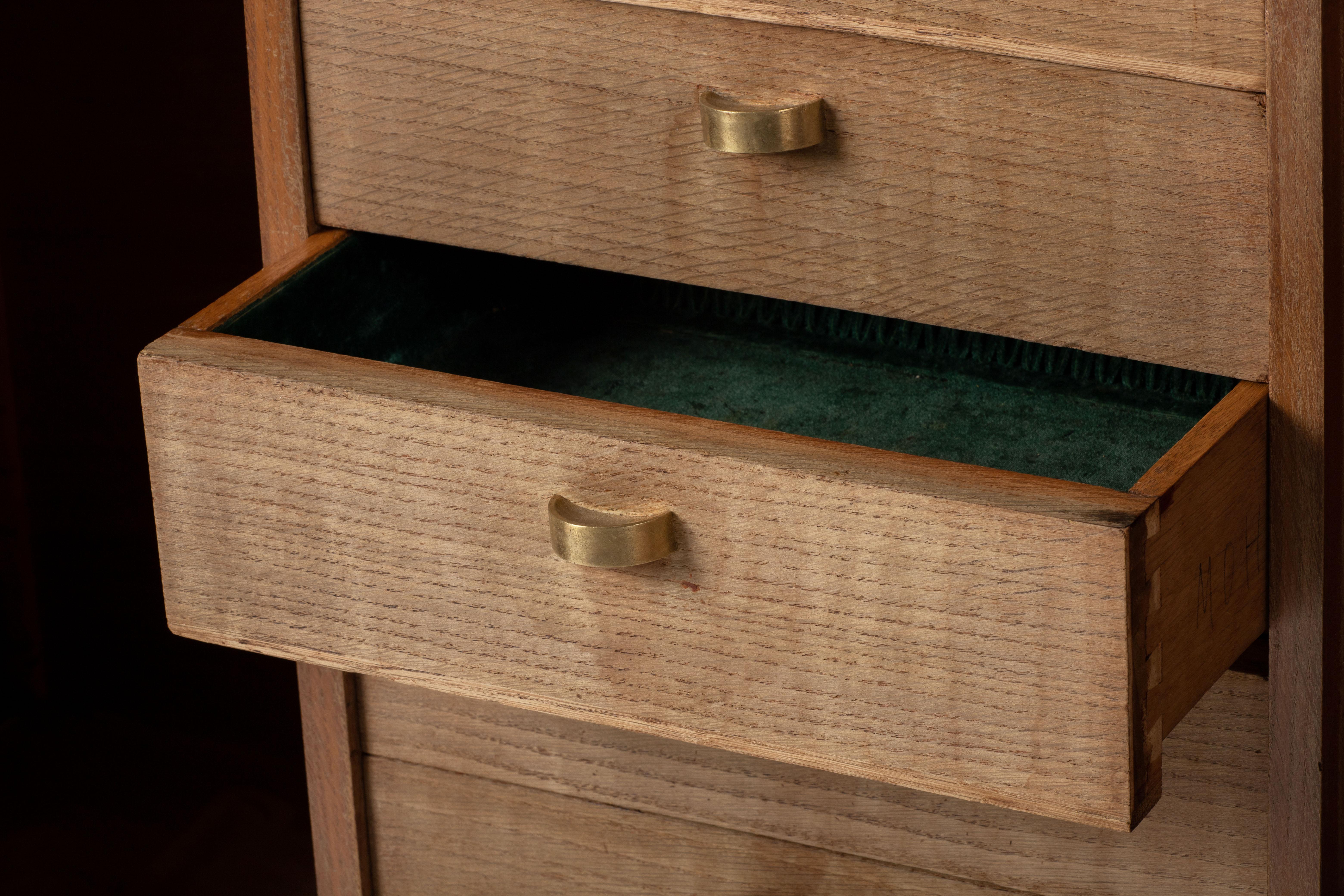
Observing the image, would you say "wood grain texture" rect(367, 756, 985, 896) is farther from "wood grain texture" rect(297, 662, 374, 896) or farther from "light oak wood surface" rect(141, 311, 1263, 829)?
"light oak wood surface" rect(141, 311, 1263, 829)

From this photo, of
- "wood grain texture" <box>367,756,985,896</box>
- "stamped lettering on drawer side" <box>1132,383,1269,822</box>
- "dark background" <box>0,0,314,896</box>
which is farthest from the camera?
"dark background" <box>0,0,314,896</box>

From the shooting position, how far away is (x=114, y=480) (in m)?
1.50

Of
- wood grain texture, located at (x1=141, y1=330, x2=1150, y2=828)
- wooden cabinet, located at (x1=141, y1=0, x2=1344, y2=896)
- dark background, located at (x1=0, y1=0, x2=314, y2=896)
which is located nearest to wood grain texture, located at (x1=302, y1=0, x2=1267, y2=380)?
wooden cabinet, located at (x1=141, y1=0, x2=1344, y2=896)

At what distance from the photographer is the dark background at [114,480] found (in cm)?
138

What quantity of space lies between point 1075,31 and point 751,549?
0.24 meters

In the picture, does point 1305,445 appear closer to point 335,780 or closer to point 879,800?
point 879,800

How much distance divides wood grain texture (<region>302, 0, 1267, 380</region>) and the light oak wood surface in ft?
0.25

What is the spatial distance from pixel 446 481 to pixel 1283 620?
36cm

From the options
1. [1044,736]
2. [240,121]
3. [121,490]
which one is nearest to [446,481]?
[1044,736]

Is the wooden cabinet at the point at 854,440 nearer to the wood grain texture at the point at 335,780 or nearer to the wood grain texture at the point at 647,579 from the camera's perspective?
the wood grain texture at the point at 647,579

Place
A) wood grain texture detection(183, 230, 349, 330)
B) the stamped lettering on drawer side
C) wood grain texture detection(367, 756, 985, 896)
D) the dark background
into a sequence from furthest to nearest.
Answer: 1. the dark background
2. wood grain texture detection(367, 756, 985, 896)
3. wood grain texture detection(183, 230, 349, 330)
4. the stamped lettering on drawer side

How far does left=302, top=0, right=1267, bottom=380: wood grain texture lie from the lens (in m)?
0.81

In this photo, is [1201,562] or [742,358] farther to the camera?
[742,358]

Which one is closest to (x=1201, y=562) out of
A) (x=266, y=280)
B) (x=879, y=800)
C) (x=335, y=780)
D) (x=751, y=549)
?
(x=751, y=549)
